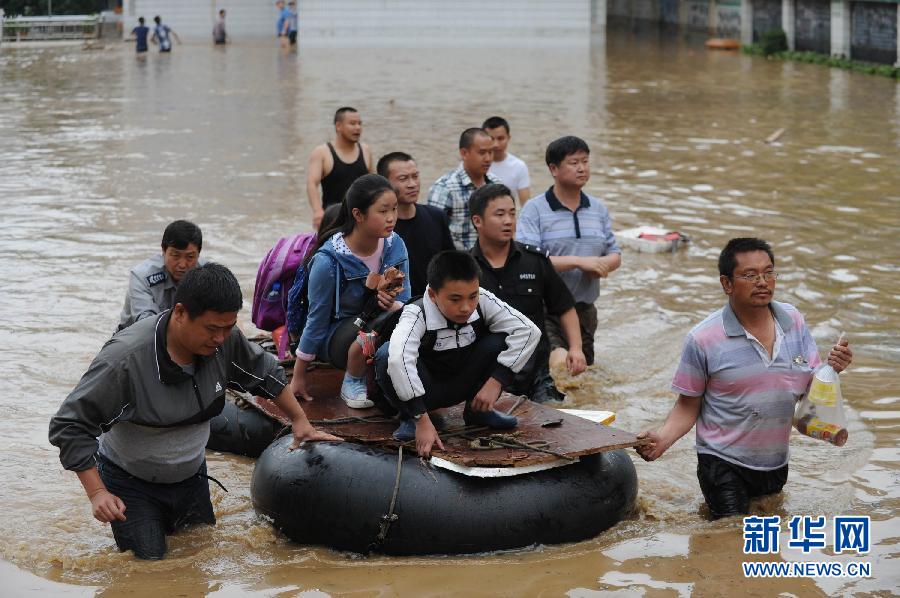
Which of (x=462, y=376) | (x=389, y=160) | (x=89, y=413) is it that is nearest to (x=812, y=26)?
(x=389, y=160)

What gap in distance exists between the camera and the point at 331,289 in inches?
278

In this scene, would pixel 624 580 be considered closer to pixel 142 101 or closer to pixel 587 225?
pixel 587 225

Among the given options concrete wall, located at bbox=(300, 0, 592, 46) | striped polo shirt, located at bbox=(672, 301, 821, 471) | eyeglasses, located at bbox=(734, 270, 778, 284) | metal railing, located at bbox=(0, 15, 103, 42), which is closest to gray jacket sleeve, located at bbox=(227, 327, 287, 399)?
striped polo shirt, located at bbox=(672, 301, 821, 471)

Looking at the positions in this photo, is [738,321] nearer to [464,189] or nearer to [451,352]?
[451,352]

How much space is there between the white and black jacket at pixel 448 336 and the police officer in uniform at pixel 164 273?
1.70m

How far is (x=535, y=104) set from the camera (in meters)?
26.6

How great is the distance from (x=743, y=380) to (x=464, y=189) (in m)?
3.48

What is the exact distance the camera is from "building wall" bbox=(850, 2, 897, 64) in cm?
3169

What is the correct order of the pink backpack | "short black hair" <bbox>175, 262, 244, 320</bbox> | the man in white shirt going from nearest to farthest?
"short black hair" <bbox>175, 262, 244, 320</bbox>, the pink backpack, the man in white shirt

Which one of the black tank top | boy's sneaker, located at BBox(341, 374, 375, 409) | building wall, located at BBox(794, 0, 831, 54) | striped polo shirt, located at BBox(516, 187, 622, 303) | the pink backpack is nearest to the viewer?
boy's sneaker, located at BBox(341, 374, 375, 409)

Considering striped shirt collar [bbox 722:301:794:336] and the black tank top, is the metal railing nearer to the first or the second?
the black tank top

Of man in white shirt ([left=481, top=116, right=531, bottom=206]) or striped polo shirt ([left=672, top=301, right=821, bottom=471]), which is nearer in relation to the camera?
striped polo shirt ([left=672, top=301, right=821, bottom=471])

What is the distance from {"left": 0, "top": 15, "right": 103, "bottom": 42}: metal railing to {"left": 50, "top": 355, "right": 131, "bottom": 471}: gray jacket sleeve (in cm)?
4684

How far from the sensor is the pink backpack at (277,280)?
8102mm
